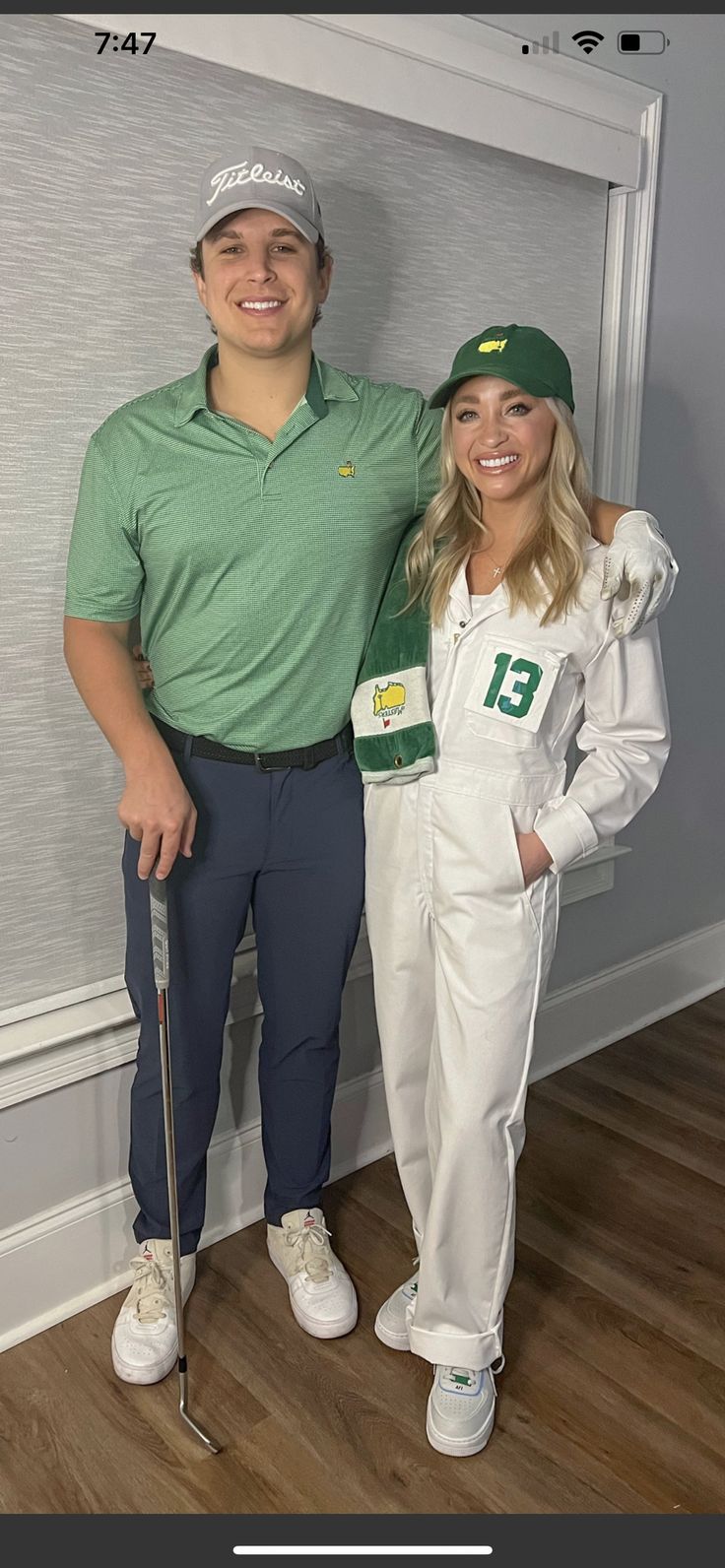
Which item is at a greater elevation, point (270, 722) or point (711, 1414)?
point (270, 722)

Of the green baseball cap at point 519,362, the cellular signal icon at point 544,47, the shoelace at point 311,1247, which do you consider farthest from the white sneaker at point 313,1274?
the cellular signal icon at point 544,47

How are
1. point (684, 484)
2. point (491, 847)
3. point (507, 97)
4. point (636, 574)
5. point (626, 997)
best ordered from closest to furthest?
point (636, 574)
point (491, 847)
point (507, 97)
point (684, 484)
point (626, 997)

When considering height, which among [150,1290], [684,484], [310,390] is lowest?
[150,1290]

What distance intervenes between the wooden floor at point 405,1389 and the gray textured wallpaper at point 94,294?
580 mm

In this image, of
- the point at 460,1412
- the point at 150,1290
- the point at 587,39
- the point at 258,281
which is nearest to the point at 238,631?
the point at 258,281

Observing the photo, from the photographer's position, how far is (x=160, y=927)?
1.58 metres

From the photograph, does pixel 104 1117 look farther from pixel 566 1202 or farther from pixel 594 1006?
pixel 594 1006

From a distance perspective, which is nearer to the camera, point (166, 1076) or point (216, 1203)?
point (166, 1076)

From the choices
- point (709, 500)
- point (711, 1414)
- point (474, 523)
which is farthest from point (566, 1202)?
point (709, 500)

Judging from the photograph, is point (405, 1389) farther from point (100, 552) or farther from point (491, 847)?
point (100, 552)

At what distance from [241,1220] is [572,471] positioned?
1385 millimetres

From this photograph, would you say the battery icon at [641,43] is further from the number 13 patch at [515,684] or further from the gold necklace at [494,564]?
the number 13 patch at [515,684]

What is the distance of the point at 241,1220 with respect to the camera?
2.10m

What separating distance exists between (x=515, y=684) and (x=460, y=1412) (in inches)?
38.5
